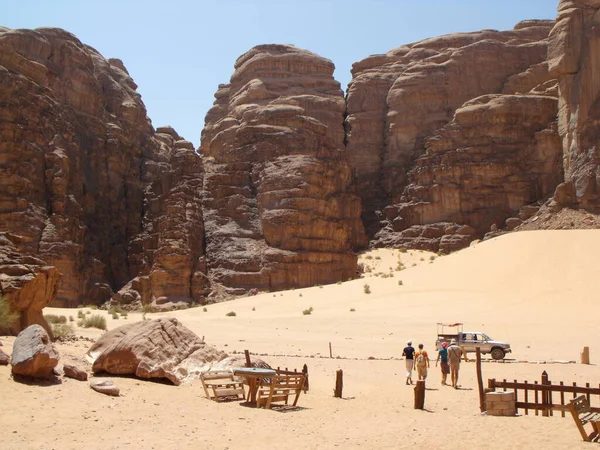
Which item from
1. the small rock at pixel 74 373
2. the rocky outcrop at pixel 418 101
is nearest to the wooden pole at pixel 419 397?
the small rock at pixel 74 373

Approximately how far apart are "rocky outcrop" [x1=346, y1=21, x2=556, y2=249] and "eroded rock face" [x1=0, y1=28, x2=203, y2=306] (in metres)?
21.2

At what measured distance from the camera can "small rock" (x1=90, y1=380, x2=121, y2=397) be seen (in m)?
13.7

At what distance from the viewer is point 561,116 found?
2359 inches

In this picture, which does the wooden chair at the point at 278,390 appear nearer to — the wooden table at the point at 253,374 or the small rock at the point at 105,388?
the wooden table at the point at 253,374

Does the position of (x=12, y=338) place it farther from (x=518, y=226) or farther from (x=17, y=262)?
(x=518, y=226)

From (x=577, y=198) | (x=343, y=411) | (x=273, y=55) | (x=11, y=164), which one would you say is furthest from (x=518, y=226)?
(x=343, y=411)

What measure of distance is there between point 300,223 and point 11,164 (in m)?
20.2

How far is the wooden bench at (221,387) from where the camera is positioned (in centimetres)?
1479

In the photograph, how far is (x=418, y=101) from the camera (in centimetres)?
7106

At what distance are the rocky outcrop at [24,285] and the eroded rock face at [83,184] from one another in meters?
22.8

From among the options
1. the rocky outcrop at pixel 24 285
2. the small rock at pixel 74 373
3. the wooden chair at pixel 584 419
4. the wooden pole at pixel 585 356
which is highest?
the rocky outcrop at pixel 24 285

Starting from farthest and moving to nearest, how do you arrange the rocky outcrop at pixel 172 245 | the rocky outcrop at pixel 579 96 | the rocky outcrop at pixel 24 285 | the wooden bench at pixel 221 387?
the rocky outcrop at pixel 579 96 < the rocky outcrop at pixel 172 245 < the rocky outcrop at pixel 24 285 < the wooden bench at pixel 221 387

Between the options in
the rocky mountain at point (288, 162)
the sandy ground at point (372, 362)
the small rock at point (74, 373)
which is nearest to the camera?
the sandy ground at point (372, 362)

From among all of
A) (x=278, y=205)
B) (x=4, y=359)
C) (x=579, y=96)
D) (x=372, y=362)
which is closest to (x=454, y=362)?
(x=372, y=362)
